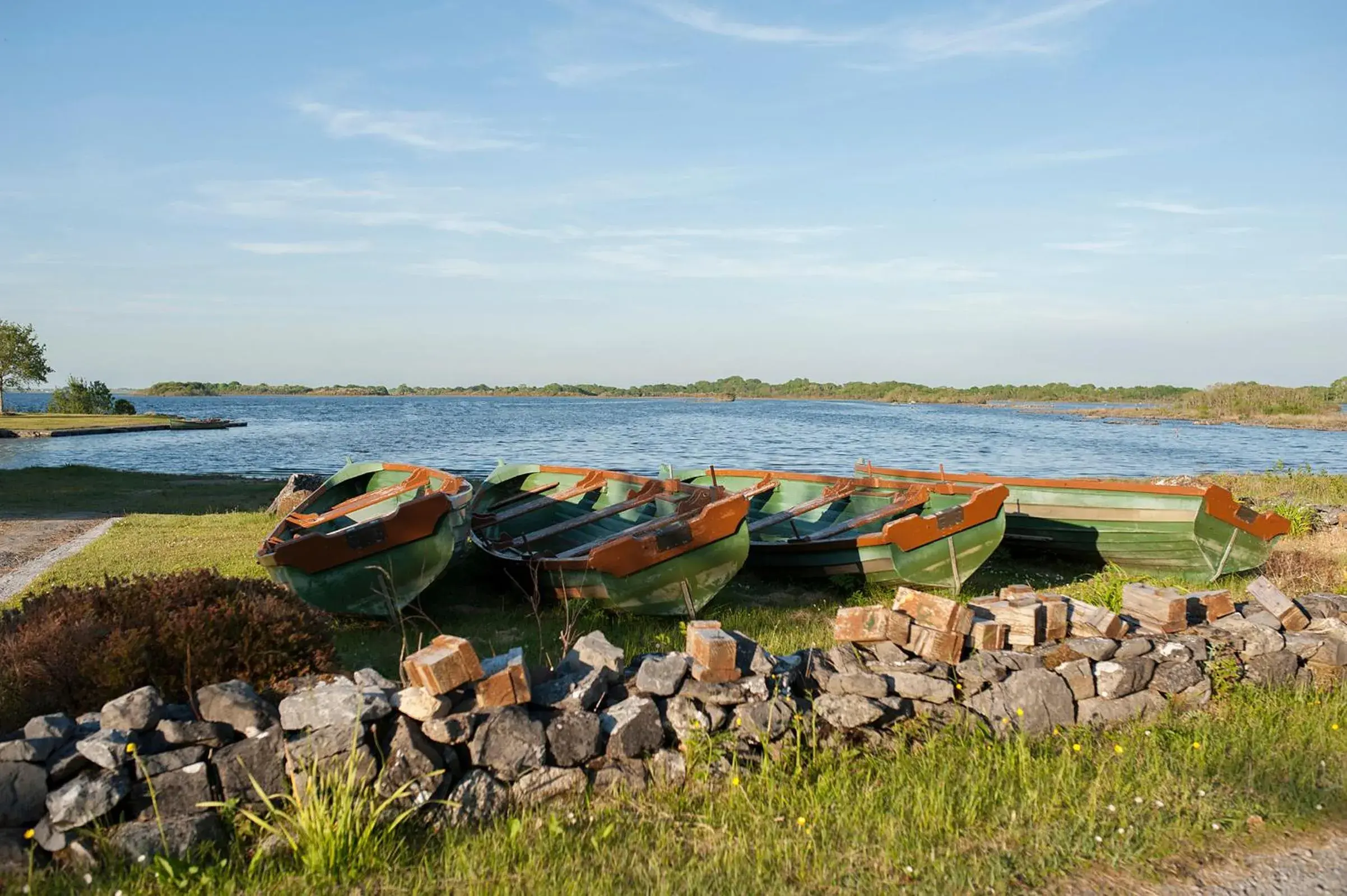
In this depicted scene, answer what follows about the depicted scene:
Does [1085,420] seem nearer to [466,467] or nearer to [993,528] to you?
[466,467]

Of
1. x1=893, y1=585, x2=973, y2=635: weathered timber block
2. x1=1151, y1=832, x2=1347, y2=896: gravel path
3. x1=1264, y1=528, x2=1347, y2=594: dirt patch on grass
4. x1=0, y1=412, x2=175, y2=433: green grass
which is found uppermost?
x1=0, y1=412, x2=175, y2=433: green grass

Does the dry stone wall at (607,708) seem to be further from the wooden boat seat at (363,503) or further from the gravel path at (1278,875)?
the wooden boat seat at (363,503)

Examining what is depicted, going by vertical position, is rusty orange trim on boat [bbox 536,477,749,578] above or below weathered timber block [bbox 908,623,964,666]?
above

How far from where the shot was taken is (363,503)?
10703 mm

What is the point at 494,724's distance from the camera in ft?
13.4

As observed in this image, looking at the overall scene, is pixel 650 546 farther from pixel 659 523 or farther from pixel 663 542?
pixel 659 523

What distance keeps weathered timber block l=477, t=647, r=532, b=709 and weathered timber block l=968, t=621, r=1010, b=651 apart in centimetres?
282

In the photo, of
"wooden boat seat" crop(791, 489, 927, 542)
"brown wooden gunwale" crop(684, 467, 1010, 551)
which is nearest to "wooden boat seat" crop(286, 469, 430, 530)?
"wooden boat seat" crop(791, 489, 927, 542)

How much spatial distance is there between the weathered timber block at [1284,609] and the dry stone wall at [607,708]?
17 millimetres

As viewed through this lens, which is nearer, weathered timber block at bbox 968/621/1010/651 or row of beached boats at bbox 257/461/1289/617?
weathered timber block at bbox 968/621/1010/651

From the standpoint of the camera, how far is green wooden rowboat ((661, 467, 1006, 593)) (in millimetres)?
8805

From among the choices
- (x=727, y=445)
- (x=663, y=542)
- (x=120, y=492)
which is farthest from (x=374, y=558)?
(x=727, y=445)

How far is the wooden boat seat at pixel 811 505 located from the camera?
34.9 feet

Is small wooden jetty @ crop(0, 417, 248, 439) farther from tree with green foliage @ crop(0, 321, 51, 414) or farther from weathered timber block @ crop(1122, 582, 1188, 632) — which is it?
weathered timber block @ crop(1122, 582, 1188, 632)
